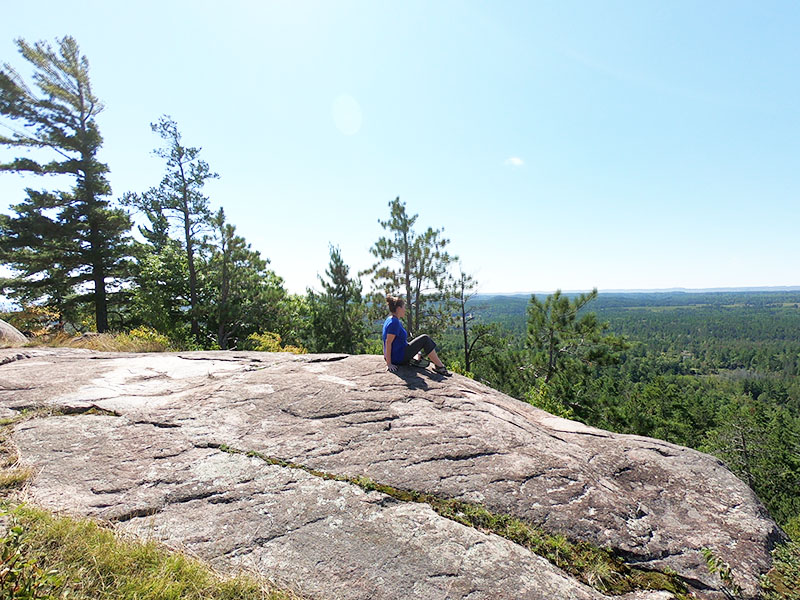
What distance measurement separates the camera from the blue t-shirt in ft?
17.8

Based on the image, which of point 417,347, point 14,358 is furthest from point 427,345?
point 14,358

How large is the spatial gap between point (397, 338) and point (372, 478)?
2.55 meters

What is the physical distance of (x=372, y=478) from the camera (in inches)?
123

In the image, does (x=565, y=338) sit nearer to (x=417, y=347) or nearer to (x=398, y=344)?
(x=417, y=347)

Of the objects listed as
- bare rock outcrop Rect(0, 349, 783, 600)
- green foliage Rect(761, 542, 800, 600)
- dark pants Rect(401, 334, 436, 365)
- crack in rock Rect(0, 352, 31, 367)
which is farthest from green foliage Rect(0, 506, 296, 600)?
crack in rock Rect(0, 352, 31, 367)

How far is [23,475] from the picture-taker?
2.82 meters

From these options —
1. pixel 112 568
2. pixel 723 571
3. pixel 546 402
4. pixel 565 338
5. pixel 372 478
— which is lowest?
pixel 546 402

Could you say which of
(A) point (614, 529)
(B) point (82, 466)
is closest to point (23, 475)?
(B) point (82, 466)

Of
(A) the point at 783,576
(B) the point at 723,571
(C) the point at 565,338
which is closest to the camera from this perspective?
(B) the point at 723,571

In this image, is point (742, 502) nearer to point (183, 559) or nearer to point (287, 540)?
point (287, 540)

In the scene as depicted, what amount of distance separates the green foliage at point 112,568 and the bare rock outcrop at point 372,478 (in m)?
0.19

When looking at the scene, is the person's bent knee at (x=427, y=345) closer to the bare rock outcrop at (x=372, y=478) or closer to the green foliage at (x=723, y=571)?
the bare rock outcrop at (x=372, y=478)

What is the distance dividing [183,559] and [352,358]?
420 cm

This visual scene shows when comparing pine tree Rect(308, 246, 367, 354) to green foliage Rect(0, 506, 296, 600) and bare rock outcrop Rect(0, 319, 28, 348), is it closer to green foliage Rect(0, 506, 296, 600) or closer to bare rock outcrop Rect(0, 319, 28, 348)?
bare rock outcrop Rect(0, 319, 28, 348)
